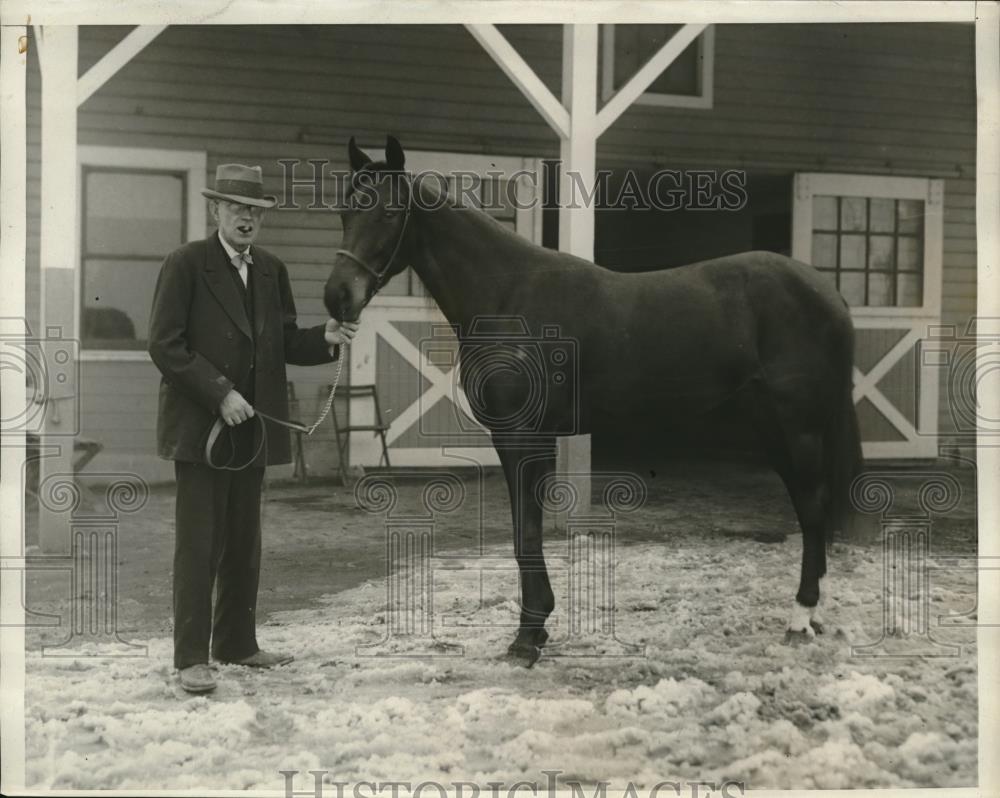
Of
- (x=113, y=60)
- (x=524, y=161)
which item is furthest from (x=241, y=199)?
(x=524, y=161)

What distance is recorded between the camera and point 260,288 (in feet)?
11.6

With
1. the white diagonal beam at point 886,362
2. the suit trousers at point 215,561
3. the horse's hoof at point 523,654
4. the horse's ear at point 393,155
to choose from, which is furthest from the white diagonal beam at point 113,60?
the white diagonal beam at point 886,362

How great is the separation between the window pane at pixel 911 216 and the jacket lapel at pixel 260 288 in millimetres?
5027

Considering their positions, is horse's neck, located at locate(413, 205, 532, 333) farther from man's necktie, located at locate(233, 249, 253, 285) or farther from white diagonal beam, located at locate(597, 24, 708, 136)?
white diagonal beam, located at locate(597, 24, 708, 136)

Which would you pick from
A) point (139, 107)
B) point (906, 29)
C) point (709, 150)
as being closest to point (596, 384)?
point (139, 107)

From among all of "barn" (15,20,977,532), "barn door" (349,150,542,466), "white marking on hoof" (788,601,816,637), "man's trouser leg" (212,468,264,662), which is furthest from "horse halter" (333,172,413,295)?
"barn door" (349,150,542,466)

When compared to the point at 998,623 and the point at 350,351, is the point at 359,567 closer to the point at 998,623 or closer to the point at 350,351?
the point at 350,351

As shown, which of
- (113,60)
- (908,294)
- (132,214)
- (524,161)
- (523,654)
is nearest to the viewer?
(523,654)

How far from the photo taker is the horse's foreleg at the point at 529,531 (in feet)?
11.7

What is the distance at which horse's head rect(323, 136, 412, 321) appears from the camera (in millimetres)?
3340

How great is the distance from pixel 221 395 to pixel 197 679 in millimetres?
1107

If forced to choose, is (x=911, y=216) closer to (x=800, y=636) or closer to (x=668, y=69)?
(x=668, y=69)

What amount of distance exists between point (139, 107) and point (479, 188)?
86.8 inches

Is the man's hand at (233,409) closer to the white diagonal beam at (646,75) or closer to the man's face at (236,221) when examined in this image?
the man's face at (236,221)
